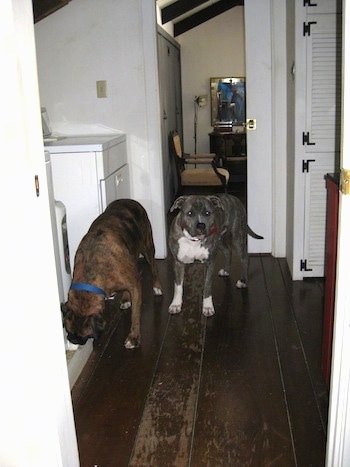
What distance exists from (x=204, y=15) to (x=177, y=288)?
20.6 ft

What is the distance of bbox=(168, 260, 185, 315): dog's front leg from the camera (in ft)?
11.1

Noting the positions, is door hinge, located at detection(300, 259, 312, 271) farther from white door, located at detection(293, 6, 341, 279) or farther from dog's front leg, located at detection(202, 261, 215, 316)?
dog's front leg, located at detection(202, 261, 215, 316)

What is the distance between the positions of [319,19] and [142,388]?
2575 mm

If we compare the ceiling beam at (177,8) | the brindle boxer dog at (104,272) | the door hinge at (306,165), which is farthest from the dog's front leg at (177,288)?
the ceiling beam at (177,8)

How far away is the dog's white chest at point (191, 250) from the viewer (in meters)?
3.26

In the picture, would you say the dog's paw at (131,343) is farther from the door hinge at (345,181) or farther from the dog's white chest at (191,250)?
the door hinge at (345,181)

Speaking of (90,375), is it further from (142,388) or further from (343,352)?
(343,352)

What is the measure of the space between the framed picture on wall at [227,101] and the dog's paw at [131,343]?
6.58 meters

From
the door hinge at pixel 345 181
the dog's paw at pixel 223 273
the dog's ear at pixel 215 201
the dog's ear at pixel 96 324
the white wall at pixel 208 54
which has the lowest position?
the dog's paw at pixel 223 273

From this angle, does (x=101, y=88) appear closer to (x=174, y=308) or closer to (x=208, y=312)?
(x=174, y=308)

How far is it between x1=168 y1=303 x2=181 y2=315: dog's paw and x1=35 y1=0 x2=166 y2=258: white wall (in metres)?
1.27

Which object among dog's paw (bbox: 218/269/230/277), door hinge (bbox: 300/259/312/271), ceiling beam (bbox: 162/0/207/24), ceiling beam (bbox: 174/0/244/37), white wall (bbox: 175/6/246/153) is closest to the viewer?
door hinge (bbox: 300/259/312/271)

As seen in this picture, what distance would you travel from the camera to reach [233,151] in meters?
8.51

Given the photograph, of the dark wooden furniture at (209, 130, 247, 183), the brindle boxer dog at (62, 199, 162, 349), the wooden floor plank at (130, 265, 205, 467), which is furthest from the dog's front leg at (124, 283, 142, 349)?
the dark wooden furniture at (209, 130, 247, 183)
